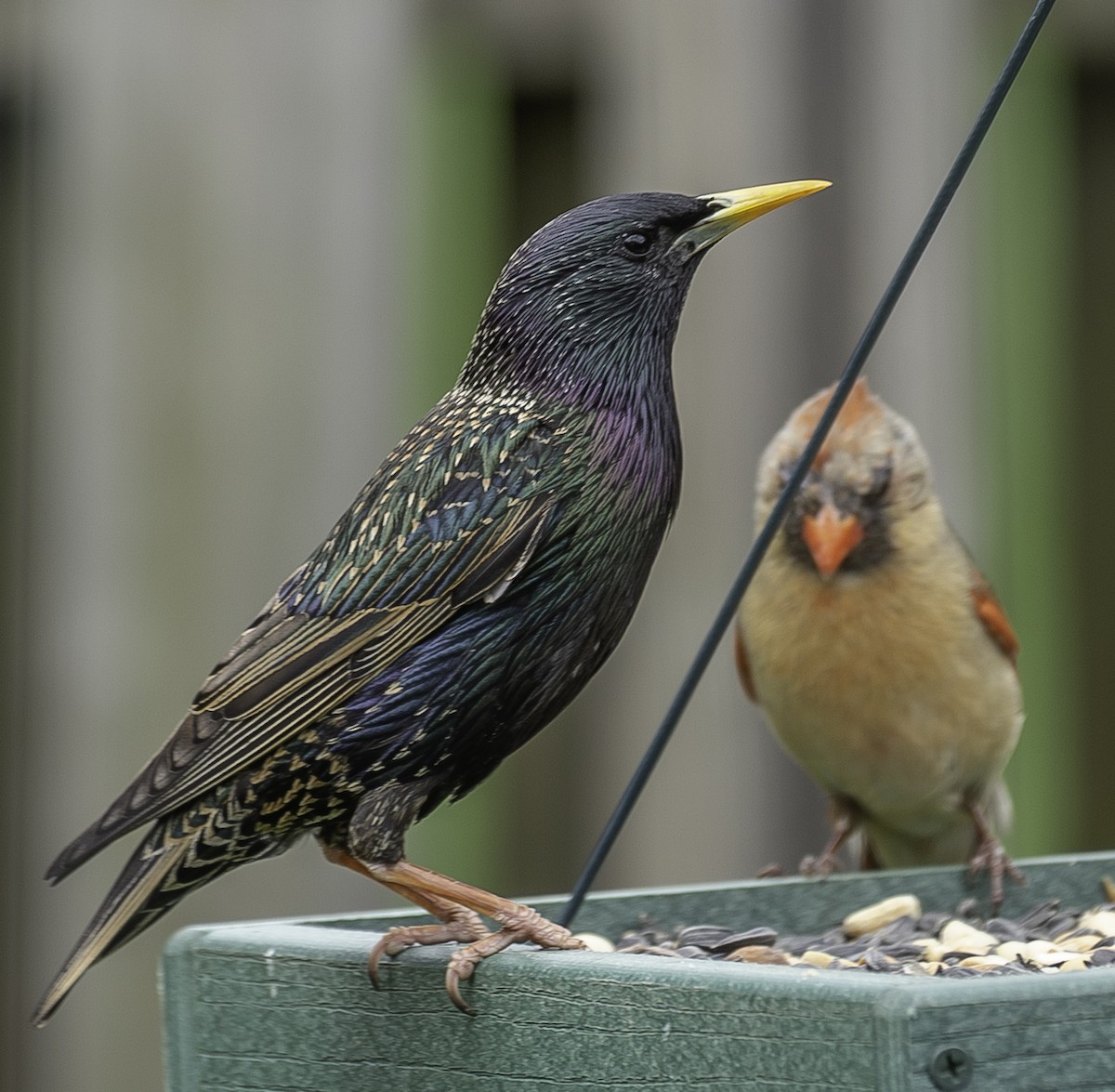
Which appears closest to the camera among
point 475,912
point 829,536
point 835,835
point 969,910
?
point 475,912

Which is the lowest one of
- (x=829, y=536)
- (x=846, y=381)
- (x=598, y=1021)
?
(x=598, y=1021)

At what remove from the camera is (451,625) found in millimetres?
2008

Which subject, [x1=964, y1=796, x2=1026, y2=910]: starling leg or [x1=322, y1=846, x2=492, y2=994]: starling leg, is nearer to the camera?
[x1=322, y1=846, x2=492, y2=994]: starling leg

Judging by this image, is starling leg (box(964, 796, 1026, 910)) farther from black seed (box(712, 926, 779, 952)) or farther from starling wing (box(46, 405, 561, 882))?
starling wing (box(46, 405, 561, 882))

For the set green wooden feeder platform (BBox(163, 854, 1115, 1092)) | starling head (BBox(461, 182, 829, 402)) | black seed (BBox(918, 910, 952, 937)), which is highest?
starling head (BBox(461, 182, 829, 402))

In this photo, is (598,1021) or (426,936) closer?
(598,1021)

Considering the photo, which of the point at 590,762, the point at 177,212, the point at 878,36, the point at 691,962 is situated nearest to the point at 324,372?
the point at 177,212

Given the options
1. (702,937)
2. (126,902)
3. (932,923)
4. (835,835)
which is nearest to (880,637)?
(835,835)

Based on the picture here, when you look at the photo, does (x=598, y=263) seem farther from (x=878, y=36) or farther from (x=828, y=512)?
(x=878, y=36)

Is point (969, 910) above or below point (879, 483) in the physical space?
below

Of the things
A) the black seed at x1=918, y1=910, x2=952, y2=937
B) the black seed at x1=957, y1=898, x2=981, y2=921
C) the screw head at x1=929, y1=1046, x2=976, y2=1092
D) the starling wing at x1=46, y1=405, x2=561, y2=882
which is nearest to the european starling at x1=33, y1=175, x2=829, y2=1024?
the starling wing at x1=46, y1=405, x2=561, y2=882

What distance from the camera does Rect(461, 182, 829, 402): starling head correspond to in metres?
2.10

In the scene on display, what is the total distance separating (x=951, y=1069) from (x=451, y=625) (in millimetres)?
703

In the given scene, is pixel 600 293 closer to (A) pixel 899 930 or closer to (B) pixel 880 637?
(A) pixel 899 930
